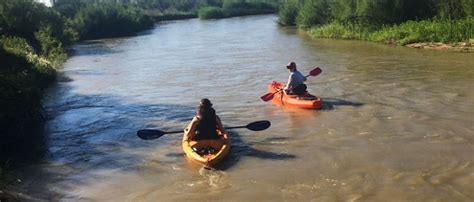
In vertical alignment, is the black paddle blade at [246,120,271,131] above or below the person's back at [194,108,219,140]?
below

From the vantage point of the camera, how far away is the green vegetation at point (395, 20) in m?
26.3

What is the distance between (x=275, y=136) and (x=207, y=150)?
1953 millimetres

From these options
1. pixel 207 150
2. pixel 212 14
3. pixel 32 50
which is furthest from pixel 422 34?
pixel 212 14

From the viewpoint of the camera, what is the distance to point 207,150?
377 inches

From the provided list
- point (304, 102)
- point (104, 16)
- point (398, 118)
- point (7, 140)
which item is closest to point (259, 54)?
point (304, 102)

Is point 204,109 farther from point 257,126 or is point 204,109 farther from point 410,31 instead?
point 410,31

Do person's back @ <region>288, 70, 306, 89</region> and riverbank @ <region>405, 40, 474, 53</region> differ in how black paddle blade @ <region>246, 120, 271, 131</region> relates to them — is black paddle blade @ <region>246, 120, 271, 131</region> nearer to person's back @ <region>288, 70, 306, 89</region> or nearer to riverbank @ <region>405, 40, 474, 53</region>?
person's back @ <region>288, 70, 306, 89</region>

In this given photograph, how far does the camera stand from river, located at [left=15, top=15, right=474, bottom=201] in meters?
8.12

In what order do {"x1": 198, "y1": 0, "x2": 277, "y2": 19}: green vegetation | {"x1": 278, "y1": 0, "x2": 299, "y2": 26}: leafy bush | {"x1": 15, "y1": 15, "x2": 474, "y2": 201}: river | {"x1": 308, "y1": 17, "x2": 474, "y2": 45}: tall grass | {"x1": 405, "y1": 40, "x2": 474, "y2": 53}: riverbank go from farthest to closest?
{"x1": 198, "y1": 0, "x2": 277, "y2": 19}: green vegetation
{"x1": 278, "y1": 0, "x2": 299, "y2": 26}: leafy bush
{"x1": 308, "y1": 17, "x2": 474, "y2": 45}: tall grass
{"x1": 405, "y1": 40, "x2": 474, "y2": 53}: riverbank
{"x1": 15, "y1": 15, "x2": 474, "y2": 201}: river

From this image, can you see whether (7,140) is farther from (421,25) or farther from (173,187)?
(421,25)

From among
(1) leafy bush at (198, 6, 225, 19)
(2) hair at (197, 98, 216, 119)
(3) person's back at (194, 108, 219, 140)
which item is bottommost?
(1) leafy bush at (198, 6, 225, 19)

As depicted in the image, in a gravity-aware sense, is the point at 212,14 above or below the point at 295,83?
below

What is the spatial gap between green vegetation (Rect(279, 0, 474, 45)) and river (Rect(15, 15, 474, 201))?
4.55m

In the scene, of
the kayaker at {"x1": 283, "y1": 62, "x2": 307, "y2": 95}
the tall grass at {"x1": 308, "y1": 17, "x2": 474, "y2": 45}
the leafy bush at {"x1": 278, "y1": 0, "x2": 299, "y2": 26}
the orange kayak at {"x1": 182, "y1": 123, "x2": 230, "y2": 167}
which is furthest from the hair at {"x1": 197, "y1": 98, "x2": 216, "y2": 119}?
the leafy bush at {"x1": 278, "y1": 0, "x2": 299, "y2": 26}
